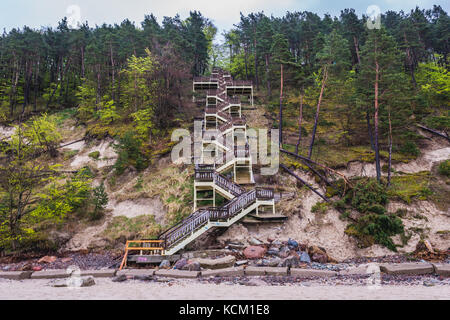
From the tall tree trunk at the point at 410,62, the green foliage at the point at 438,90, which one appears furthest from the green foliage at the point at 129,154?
the tall tree trunk at the point at 410,62

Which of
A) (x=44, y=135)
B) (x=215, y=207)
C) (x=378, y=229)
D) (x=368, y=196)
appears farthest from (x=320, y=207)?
(x=44, y=135)

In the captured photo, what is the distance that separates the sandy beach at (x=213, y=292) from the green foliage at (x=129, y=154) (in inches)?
469

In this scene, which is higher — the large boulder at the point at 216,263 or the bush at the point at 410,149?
the bush at the point at 410,149

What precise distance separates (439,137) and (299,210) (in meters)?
18.0

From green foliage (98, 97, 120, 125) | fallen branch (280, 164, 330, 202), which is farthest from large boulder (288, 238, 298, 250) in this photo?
green foliage (98, 97, 120, 125)

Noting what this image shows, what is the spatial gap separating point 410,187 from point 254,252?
13.3 meters

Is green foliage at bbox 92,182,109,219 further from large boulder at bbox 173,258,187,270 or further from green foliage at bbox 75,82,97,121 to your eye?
green foliage at bbox 75,82,97,121

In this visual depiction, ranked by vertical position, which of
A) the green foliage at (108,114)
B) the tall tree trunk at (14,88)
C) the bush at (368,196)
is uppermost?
the tall tree trunk at (14,88)

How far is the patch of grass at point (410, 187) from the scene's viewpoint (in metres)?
15.7

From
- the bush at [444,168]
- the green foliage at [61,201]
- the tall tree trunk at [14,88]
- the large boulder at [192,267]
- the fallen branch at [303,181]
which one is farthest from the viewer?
the tall tree trunk at [14,88]

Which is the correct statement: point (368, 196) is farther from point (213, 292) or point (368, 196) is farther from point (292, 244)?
point (213, 292)

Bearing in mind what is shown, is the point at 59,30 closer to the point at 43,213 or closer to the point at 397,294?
the point at 43,213

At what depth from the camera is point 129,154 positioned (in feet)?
67.0

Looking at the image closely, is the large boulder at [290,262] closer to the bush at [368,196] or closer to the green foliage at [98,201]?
the bush at [368,196]
